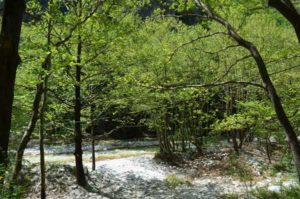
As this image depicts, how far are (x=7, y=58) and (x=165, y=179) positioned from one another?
39.4 feet

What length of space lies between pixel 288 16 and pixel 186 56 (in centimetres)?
1294

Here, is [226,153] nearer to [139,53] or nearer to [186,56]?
[186,56]

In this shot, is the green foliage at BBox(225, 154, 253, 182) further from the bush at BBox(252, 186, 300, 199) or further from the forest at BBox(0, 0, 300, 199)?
the bush at BBox(252, 186, 300, 199)

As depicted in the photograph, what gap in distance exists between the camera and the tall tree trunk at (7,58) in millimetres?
3352

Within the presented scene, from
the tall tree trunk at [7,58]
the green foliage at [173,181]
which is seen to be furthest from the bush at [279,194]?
the tall tree trunk at [7,58]

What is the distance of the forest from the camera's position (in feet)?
18.9

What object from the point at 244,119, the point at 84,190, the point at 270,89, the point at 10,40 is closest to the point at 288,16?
the point at 270,89

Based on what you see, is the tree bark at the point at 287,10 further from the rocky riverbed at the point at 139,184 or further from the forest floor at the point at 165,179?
the rocky riverbed at the point at 139,184

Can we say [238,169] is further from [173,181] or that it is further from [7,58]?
[7,58]

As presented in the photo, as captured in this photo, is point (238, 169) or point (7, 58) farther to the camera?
point (238, 169)

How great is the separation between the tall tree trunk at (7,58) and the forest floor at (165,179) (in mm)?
8622

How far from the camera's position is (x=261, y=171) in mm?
14086

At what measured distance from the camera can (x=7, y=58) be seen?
3365 millimetres

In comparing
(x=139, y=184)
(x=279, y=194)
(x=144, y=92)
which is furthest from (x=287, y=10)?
(x=139, y=184)
